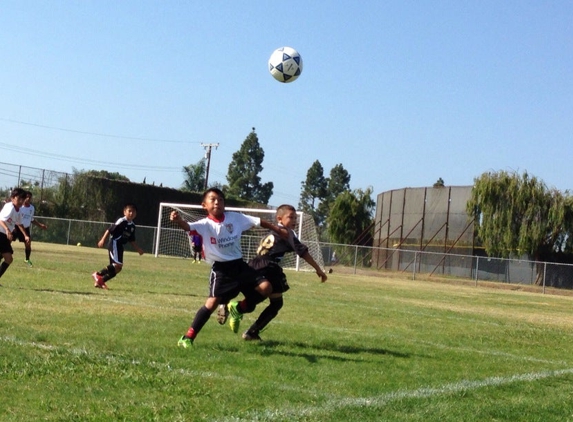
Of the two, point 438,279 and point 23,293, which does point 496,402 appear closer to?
point 23,293

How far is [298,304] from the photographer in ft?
50.4

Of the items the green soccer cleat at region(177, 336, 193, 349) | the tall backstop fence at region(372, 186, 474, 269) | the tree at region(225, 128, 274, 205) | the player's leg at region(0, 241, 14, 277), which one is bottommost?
the green soccer cleat at region(177, 336, 193, 349)

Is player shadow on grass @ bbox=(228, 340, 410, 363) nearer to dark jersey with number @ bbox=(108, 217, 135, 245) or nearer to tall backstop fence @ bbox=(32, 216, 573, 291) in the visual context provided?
dark jersey with number @ bbox=(108, 217, 135, 245)

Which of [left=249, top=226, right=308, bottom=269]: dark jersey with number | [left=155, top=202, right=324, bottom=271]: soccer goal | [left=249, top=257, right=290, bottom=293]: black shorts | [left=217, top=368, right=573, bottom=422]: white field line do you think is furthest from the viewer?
[left=155, top=202, right=324, bottom=271]: soccer goal

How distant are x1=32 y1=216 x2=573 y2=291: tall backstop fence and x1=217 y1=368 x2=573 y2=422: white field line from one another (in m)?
30.5

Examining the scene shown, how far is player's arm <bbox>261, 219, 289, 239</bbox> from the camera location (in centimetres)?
903

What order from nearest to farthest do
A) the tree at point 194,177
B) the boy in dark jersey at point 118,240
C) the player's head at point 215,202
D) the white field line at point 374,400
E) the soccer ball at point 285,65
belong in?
the white field line at point 374,400 < the player's head at point 215,202 < the boy in dark jersey at point 118,240 < the soccer ball at point 285,65 < the tree at point 194,177

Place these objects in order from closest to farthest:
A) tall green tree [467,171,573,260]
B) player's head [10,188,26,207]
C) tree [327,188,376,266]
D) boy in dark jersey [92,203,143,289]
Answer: player's head [10,188,26,207] → boy in dark jersey [92,203,143,289] → tall green tree [467,171,573,260] → tree [327,188,376,266]

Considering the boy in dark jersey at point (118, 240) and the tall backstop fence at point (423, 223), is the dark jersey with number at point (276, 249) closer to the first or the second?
the boy in dark jersey at point (118, 240)

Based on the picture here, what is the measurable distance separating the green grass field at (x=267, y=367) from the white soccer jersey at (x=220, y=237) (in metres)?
0.98

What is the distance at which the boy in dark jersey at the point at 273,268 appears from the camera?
9383 millimetres

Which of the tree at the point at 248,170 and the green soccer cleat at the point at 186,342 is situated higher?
the tree at the point at 248,170

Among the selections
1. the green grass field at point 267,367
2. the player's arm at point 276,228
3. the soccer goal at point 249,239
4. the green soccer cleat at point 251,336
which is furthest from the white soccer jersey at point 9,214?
the soccer goal at point 249,239

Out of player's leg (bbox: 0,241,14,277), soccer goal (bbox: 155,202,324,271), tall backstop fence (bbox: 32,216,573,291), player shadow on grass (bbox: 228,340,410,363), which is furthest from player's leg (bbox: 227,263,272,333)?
tall backstop fence (bbox: 32,216,573,291)
